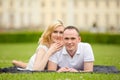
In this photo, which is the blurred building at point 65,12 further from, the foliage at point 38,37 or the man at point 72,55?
the man at point 72,55

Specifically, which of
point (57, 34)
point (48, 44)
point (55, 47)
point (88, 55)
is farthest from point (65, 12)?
point (88, 55)

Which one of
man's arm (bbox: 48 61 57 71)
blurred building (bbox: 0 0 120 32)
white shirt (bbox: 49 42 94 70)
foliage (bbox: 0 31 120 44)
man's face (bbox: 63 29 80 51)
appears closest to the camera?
man's face (bbox: 63 29 80 51)

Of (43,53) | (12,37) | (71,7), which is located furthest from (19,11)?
(43,53)

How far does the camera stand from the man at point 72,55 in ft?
36.3

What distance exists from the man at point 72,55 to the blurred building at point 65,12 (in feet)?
199

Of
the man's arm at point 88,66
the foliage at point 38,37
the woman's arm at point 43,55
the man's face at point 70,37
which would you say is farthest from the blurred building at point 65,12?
the man's face at point 70,37

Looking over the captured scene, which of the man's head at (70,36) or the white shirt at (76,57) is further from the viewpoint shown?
the white shirt at (76,57)

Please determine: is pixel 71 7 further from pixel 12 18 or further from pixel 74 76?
pixel 74 76

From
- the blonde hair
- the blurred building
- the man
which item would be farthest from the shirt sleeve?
the blurred building

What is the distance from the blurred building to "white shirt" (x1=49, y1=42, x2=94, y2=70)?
60753 mm

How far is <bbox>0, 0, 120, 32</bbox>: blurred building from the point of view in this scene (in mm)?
72875

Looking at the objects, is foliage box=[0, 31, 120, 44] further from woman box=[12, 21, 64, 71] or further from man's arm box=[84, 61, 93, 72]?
man's arm box=[84, 61, 93, 72]

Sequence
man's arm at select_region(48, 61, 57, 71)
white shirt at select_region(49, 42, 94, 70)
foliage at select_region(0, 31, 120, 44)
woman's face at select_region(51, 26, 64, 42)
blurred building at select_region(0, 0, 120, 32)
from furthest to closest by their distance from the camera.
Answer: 1. blurred building at select_region(0, 0, 120, 32)
2. foliage at select_region(0, 31, 120, 44)
3. woman's face at select_region(51, 26, 64, 42)
4. man's arm at select_region(48, 61, 57, 71)
5. white shirt at select_region(49, 42, 94, 70)

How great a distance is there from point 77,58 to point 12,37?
28.3m
